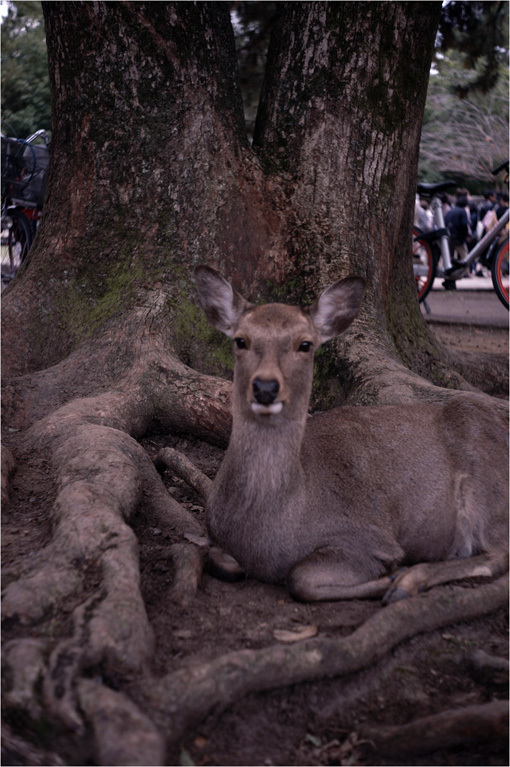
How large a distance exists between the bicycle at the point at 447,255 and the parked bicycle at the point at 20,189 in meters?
7.49

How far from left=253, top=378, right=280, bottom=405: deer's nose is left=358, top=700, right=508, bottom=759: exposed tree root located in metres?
1.64

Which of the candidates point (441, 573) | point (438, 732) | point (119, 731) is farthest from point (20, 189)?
point (438, 732)

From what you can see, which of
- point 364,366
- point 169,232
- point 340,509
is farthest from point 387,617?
point 169,232

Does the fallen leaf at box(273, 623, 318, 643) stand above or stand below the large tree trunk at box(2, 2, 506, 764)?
below

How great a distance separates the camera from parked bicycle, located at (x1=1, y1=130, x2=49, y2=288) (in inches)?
539

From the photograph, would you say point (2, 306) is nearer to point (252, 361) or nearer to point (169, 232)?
point (169, 232)

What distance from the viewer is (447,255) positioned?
1555cm

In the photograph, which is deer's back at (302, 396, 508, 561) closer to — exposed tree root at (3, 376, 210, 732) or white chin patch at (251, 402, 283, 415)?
white chin patch at (251, 402, 283, 415)

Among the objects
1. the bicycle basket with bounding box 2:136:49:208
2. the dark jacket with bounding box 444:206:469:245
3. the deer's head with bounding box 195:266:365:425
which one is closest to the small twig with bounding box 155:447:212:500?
the deer's head with bounding box 195:266:365:425

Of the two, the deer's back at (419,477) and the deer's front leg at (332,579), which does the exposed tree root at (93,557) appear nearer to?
the deer's front leg at (332,579)

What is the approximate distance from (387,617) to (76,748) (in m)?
1.59

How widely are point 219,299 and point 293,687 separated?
2.45 m

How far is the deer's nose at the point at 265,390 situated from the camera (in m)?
3.86

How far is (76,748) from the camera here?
2.71 metres
